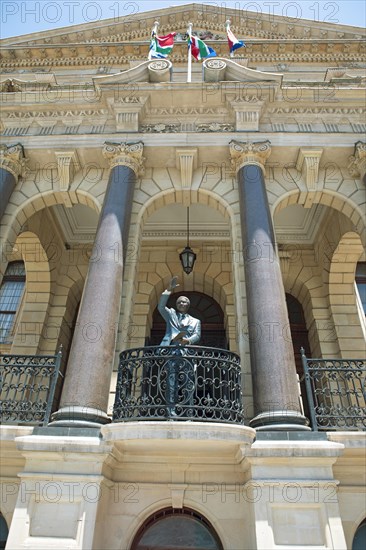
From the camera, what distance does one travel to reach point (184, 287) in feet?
44.2

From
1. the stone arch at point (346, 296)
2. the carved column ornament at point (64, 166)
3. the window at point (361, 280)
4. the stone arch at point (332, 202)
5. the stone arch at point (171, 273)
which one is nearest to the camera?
the stone arch at point (171, 273)

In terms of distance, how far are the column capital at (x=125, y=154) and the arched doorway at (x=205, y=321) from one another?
497 centimetres

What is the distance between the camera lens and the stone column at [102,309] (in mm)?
6691

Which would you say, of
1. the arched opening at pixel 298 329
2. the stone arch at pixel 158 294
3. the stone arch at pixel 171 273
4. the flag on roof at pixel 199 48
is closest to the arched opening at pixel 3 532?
the stone arch at pixel 171 273

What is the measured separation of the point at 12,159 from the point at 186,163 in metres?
4.25

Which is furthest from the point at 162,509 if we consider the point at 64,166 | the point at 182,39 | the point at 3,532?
the point at 182,39

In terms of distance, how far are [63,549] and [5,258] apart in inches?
244

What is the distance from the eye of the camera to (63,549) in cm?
554

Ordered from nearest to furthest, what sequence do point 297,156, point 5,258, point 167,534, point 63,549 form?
point 63,549 → point 167,534 → point 5,258 → point 297,156

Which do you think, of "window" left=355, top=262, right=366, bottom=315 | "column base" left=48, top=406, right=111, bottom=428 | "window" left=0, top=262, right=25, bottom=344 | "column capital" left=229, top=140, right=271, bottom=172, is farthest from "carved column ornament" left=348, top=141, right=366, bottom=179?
"window" left=0, top=262, right=25, bottom=344

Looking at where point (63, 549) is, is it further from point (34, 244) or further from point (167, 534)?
point (34, 244)

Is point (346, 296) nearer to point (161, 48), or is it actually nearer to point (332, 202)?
point (332, 202)

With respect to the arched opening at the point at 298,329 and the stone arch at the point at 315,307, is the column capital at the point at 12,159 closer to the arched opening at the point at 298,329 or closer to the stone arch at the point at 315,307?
the stone arch at the point at 315,307

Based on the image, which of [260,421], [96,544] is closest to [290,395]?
[260,421]
